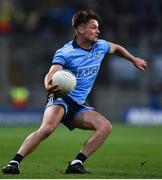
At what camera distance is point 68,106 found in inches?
438

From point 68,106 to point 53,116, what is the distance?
36cm

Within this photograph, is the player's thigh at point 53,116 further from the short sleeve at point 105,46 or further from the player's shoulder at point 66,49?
the short sleeve at point 105,46

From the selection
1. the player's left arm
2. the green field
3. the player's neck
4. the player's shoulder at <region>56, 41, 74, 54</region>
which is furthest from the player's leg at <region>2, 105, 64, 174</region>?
the player's left arm

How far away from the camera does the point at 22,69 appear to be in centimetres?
2898

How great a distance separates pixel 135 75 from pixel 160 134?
22.6 ft

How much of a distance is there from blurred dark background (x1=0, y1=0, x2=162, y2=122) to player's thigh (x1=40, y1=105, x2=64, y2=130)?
1781 cm

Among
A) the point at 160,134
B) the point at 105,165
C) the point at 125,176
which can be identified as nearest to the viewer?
the point at 125,176

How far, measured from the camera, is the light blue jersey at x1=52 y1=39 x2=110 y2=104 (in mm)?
11102

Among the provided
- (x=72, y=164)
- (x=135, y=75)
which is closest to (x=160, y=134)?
(x=135, y=75)

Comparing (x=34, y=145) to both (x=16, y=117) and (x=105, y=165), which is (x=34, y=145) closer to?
(x=105, y=165)

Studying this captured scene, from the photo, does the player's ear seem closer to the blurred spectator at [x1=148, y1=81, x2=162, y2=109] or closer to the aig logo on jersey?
the aig logo on jersey

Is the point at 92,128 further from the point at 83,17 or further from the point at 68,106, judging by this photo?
the point at 83,17

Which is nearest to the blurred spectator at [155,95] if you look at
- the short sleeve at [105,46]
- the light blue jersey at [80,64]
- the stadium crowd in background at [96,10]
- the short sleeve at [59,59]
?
the stadium crowd in background at [96,10]

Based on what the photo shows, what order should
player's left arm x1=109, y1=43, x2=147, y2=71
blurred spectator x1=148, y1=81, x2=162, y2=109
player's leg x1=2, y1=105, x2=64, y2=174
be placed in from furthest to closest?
blurred spectator x1=148, y1=81, x2=162, y2=109
player's left arm x1=109, y1=43, x2=147, y2=71
player's leg x1=2, y1=105, x2=64, y2=174
